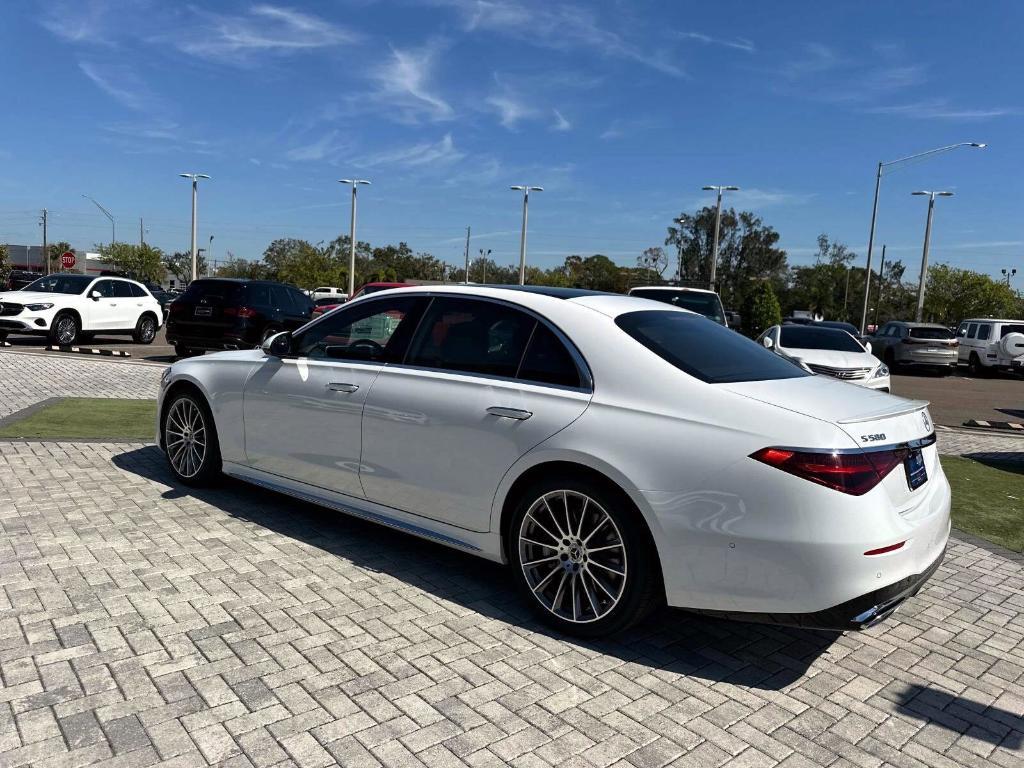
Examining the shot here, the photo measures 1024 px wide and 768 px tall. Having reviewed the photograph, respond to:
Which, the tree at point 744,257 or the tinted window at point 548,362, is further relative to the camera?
the tree at point 744,257

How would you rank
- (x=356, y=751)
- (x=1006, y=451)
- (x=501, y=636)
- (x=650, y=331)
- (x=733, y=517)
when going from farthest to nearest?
1. (x=1006, y=451)
2. (x=650, y=331)
3. (x=501, y=636)
4. (x=733, y=517)
5. (x=356, y=751)

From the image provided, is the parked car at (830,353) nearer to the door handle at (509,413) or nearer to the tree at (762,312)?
the door handle at (509,413)

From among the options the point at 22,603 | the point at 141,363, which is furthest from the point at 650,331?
the point at 141,363

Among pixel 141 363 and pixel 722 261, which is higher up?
pixel 722 261

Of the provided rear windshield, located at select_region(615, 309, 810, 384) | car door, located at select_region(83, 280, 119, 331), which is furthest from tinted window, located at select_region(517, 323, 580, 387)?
car door, located at select_region(83, 280, 119, 331)

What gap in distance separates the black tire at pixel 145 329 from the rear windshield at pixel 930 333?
20.8 m

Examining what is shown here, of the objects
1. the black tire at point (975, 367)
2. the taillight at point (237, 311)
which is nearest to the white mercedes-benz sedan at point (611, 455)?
the taillight at point (237, 311)

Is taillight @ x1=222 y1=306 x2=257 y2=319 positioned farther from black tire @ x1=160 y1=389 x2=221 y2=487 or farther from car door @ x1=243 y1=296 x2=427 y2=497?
car door @ x1=243 y1=296 x2=427 y2=497

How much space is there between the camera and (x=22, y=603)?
3873 millimetres

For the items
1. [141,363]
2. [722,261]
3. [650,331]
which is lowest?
[141,363]

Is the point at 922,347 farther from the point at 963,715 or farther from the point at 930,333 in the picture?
the point at 963,715

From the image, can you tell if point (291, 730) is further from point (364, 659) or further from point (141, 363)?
point (141, 363)

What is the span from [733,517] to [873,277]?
9101 centimetres

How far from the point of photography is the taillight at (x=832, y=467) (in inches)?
124
